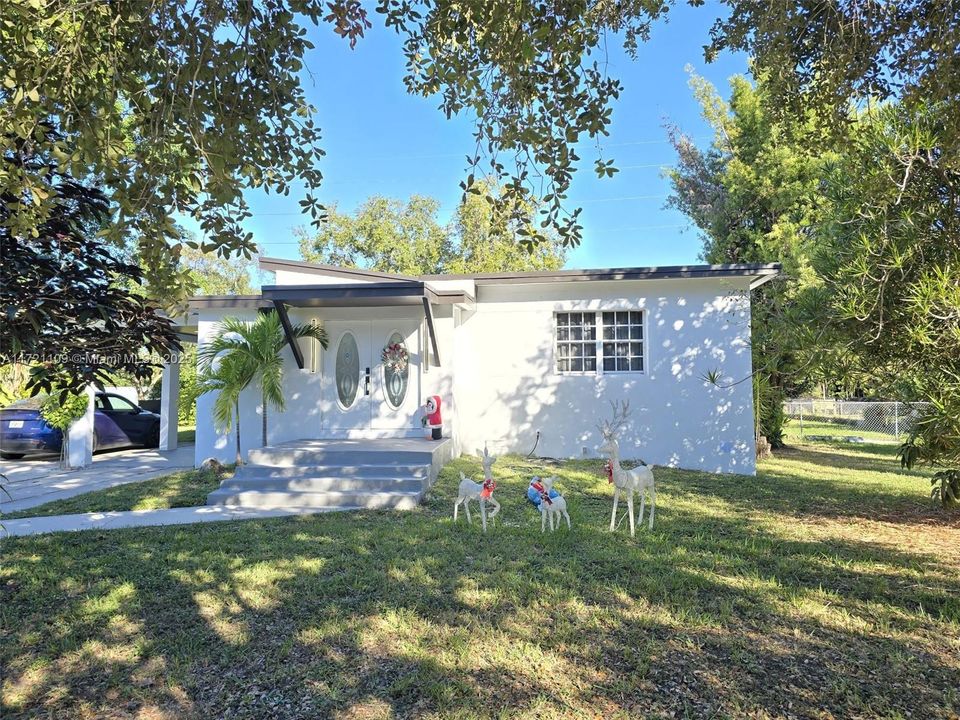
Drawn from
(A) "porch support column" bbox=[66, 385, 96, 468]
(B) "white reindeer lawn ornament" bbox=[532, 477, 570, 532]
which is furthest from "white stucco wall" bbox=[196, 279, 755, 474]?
(B) "white reindeer lawn ornament" bbox=[532, 477, 570, 532]

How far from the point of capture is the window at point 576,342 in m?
12.1

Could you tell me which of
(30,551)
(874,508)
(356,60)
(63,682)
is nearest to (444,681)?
(63,682)

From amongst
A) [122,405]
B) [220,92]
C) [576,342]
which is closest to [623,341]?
[576,342]

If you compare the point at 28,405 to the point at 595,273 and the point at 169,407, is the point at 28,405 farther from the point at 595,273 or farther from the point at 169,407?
the point at 595,273

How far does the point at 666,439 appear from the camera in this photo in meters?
11.6

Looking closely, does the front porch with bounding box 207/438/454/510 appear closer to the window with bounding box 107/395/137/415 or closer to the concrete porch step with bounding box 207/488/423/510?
the concrete porch step with bounding box 207/488/423/510

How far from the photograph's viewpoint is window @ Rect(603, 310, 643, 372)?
11.9m

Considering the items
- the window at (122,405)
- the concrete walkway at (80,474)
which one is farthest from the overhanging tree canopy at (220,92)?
the window at (122,405)

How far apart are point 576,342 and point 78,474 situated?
9723mm

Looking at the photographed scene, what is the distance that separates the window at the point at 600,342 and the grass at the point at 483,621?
539cm

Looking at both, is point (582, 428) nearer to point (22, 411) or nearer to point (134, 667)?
point (134, 667)

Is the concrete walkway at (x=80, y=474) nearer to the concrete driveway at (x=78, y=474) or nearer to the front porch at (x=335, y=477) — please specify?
the concrete driveway at (x=78, y=474)

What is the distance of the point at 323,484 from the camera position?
8.31 m

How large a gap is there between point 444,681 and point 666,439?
30.2ft
